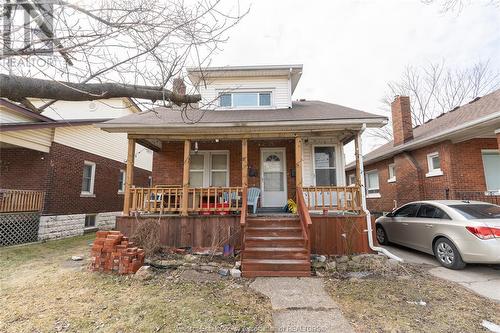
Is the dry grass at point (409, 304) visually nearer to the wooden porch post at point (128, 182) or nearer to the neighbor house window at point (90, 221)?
the wooden porch post at point (128, 182)

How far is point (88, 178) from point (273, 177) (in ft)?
29.5

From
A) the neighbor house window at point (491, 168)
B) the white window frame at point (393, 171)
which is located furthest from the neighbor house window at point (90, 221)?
the neighbor house window at point (491, 168)

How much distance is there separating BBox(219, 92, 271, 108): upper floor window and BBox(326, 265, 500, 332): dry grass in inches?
271

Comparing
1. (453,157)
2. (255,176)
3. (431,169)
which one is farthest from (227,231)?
(431,169)

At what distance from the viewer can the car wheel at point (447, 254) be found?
538 centimetres

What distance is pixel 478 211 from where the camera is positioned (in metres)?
5.59

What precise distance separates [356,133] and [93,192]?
11.8 m

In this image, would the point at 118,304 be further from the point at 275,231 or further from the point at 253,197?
the point at 253,197

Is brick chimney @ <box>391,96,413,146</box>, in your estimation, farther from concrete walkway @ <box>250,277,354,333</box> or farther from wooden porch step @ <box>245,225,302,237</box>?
concrete walkway @ <box>250,277,354,333</box>

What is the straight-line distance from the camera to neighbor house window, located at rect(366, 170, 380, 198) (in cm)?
1396

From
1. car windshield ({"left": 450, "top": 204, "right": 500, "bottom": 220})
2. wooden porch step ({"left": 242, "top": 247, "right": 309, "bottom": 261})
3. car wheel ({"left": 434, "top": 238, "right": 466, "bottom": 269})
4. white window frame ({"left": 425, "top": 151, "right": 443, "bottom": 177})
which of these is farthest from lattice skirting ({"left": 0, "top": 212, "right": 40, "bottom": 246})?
white window frame ({"left": 425, "top": 151, "right": 443, "bottom": 177})

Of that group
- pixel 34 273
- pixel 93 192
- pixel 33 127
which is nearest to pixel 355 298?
pixel 34 273

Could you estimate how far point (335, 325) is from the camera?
3289mm

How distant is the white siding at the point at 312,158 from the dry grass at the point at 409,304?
385cm
